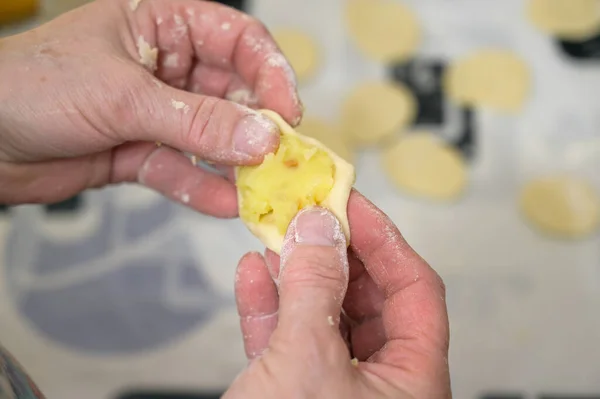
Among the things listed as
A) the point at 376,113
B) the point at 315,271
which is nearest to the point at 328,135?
the point at 376,113

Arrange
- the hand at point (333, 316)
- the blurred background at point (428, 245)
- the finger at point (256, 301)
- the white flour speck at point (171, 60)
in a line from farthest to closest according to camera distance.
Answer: the blurred background at point (428, 245), the white flour speck at point (171, 60), the finger at point (256, 301), the hand at point (333, 316)

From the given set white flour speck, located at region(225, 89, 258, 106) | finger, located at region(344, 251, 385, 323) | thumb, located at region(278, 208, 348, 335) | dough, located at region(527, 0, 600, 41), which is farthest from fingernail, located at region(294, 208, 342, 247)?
dough, located at region(527, 0, 600, 41)

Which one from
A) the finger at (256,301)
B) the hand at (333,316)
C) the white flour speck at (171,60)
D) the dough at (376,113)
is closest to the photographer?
the hand at (333,316)

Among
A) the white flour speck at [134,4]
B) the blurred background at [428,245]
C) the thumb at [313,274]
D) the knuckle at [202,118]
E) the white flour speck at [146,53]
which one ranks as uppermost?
the white flour speck at [134,4]

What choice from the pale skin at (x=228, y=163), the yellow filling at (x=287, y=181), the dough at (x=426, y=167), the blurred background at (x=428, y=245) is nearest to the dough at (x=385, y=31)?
the blurred background at (x=428, y=245)

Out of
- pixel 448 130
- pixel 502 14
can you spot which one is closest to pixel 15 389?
pixel 448 130

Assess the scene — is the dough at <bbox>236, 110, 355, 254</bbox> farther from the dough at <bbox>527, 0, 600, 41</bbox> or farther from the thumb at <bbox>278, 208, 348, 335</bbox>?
the dough at <bbox>527, 0, 600, 41</bbox>

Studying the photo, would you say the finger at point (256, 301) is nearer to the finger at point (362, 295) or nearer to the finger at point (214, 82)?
the finger at point (362, 295)

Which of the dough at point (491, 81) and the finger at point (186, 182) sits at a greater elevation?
the dough at point (491, 81)
